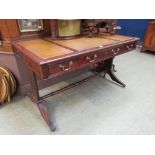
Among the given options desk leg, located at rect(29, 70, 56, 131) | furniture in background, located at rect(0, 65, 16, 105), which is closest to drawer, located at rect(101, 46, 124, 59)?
desk leg, located at rect(29, 70, 56, 131)

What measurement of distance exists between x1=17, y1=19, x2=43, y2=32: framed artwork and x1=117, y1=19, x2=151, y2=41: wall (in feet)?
10.3

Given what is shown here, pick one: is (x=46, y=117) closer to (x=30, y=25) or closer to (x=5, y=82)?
(x=5, y=82)

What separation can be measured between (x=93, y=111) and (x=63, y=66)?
0.81 m

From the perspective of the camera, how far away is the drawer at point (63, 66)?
41.1 inches

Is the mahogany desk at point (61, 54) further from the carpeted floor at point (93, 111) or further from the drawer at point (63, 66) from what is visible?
the carpeted floor at point (93, 111)

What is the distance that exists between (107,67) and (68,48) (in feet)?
3.70

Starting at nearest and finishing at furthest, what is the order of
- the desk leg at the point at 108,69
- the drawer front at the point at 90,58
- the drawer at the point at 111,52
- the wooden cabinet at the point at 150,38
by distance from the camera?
the drawer front at the point at 90,58 < the drawer at the point at 111,52 < the desk leg at the point at 108,69 < the wooden cabinet at the point at 150,38

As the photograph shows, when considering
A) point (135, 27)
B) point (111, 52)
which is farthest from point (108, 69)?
point (135, 27)

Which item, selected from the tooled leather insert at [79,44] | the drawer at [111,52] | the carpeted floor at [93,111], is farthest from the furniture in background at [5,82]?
the drawer at [111,52]

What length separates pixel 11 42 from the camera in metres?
1.45

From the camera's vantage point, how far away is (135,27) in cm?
406

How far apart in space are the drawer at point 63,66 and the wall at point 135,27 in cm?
346

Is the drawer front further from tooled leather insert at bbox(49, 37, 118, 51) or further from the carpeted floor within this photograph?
the carpeted floor
